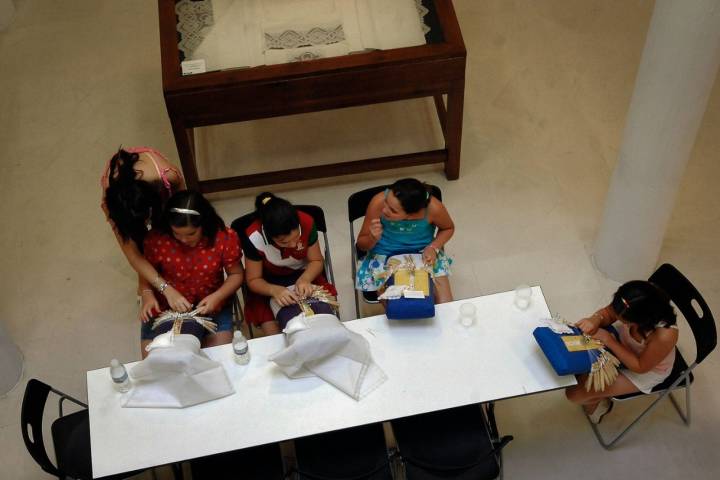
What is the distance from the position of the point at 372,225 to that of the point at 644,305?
1.35 meters

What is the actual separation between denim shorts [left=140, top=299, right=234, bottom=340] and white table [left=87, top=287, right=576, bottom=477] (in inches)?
16.6

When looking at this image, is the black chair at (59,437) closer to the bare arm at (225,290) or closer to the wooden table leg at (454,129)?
the bare arm at (225,290)

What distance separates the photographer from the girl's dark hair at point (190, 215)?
3557mm

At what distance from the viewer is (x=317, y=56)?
4578 mm

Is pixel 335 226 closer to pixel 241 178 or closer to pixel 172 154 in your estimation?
pixel 241 178

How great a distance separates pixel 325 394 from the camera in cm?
330

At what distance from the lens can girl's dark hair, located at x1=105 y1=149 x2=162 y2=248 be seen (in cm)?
367

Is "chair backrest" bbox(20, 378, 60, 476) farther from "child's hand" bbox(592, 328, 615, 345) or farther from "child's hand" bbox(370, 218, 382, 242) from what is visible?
"child's hand" bbox(592, 328, 615, 345)

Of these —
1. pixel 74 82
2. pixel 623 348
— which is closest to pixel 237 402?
pixel 623 348

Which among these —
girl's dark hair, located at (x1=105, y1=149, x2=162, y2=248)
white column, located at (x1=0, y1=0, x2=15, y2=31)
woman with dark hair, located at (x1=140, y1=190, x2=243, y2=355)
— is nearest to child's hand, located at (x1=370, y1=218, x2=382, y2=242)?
woman with dark hair, located at (x1=140, y1=190, x2=243, y2=355)

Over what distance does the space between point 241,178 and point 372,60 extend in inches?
48.2

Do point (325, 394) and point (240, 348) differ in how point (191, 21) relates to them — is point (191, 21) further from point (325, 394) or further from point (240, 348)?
point (325, 394)

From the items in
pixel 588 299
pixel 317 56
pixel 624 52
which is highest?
pixel 317 56

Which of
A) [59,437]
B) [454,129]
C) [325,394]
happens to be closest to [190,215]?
[325,394]
